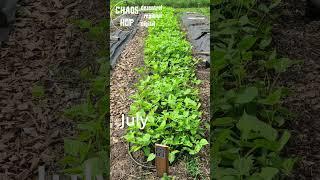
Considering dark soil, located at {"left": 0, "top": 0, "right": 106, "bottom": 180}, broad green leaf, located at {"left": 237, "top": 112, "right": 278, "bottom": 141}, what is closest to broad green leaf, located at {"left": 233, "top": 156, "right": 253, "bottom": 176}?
broad green leaf, located at {"left": 237, "top": 112, "right": 278, "bottom": 141}

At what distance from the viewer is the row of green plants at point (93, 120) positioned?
4.12m

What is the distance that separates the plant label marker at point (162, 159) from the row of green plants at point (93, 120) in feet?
1.24

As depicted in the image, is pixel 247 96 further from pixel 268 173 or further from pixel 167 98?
pixel 268 173

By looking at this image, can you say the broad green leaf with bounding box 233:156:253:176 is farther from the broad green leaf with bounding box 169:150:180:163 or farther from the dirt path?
the dirt path

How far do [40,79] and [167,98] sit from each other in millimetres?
1374

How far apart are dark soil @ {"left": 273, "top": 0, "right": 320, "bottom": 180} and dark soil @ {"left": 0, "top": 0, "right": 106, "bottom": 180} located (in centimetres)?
168

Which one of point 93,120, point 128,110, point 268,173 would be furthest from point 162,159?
point 93,120

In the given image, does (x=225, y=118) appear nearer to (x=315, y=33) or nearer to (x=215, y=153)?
(x=215, y=153)

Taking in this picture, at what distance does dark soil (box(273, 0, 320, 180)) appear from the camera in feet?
14.1

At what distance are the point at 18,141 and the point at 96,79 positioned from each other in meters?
0.78

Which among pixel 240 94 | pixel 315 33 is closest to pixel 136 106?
pixel 240 94

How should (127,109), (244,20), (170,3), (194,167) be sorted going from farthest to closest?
(244,20)
(170,3)
(127,109)
(194,167)

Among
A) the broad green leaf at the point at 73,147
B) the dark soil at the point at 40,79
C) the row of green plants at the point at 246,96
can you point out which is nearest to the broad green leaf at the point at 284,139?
the row of green plants at the point at 246,96

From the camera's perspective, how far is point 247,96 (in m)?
4.43
